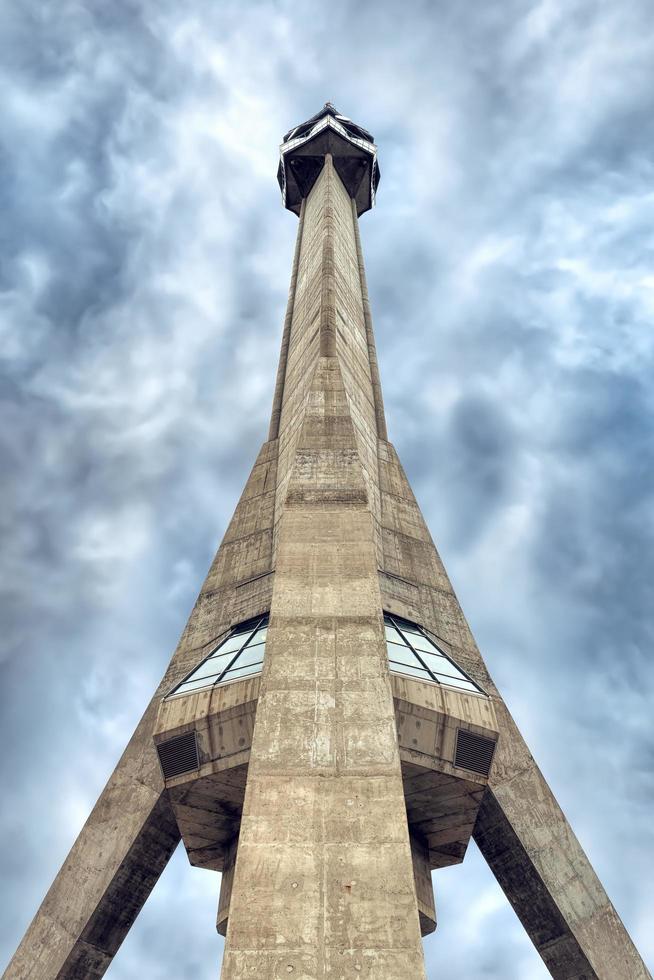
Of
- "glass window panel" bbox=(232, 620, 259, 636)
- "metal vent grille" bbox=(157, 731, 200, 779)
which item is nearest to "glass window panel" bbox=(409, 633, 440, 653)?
"glass window panel" bbox=(232, 620, 259, 636)

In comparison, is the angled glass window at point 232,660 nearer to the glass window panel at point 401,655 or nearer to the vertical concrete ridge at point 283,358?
the glass window panel at point 401,655

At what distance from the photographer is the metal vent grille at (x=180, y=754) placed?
19.8 meters

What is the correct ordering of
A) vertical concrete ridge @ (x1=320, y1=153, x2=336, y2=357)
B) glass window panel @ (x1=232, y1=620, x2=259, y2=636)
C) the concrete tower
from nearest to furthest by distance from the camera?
the concrete tower < glass window panel @ (x1=232, y1=620, x2=259, y2=636) < vertical concrete ridge @ (x1=320, y1=153, x2=336, y2=357)

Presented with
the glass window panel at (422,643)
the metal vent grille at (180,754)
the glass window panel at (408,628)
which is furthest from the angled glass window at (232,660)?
the glass window panel at (422,643)

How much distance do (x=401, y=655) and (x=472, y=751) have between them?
2.82m

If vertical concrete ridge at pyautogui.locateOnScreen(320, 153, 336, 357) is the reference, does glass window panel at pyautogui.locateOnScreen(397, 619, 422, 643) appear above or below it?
below

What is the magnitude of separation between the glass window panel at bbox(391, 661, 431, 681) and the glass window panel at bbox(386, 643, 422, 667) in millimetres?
172

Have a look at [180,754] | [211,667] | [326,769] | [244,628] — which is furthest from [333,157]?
[326,769]

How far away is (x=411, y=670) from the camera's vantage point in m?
20.3

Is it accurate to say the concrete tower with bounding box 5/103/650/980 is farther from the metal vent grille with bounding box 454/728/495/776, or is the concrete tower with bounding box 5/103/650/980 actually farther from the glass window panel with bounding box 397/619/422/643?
the glass window panel with bounding box 397/619/422/643

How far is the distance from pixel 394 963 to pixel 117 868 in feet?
35.3

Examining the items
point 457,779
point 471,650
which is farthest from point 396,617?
point 457,779

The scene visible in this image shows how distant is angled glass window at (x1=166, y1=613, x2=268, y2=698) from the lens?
2078cm

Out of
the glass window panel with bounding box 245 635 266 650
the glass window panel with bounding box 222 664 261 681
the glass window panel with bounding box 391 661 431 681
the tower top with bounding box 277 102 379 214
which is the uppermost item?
the tower top with bounding box 277 102 379 214
